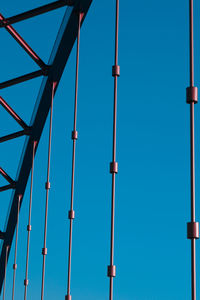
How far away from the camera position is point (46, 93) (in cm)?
2009

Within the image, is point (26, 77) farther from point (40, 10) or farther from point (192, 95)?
point (192, 95)

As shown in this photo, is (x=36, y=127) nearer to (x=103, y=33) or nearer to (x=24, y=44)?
(x=24, y=44)

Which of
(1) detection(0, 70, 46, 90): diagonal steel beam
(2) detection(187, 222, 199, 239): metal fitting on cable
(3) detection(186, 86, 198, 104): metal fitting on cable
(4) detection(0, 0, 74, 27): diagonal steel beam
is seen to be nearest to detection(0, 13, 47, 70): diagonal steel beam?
(4) detection(0, 0, 74, 27): diagonal steel beam

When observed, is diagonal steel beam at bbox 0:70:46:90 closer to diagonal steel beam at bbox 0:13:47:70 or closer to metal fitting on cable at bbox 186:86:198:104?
diagonal steel beam at bbox 0:13:47:70

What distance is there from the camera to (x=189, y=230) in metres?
6.40

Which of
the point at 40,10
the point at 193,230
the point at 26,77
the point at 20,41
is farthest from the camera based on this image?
the point at 26,77

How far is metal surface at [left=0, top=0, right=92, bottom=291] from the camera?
16.6 m

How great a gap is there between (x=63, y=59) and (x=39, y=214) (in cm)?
5120

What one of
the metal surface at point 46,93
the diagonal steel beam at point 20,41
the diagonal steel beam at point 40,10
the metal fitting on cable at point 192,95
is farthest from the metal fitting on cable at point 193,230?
the diagonal steel beam at point 20,41

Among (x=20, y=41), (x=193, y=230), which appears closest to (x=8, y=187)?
(x=20, y=41)

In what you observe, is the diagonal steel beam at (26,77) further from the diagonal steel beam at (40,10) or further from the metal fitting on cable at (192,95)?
the metal fitting on cable at (192,95)

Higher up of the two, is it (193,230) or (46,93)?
(46,93)

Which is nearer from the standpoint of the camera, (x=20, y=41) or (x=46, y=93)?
(x=20, y=41)

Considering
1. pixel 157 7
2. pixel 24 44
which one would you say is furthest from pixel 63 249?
pixel 24 44
